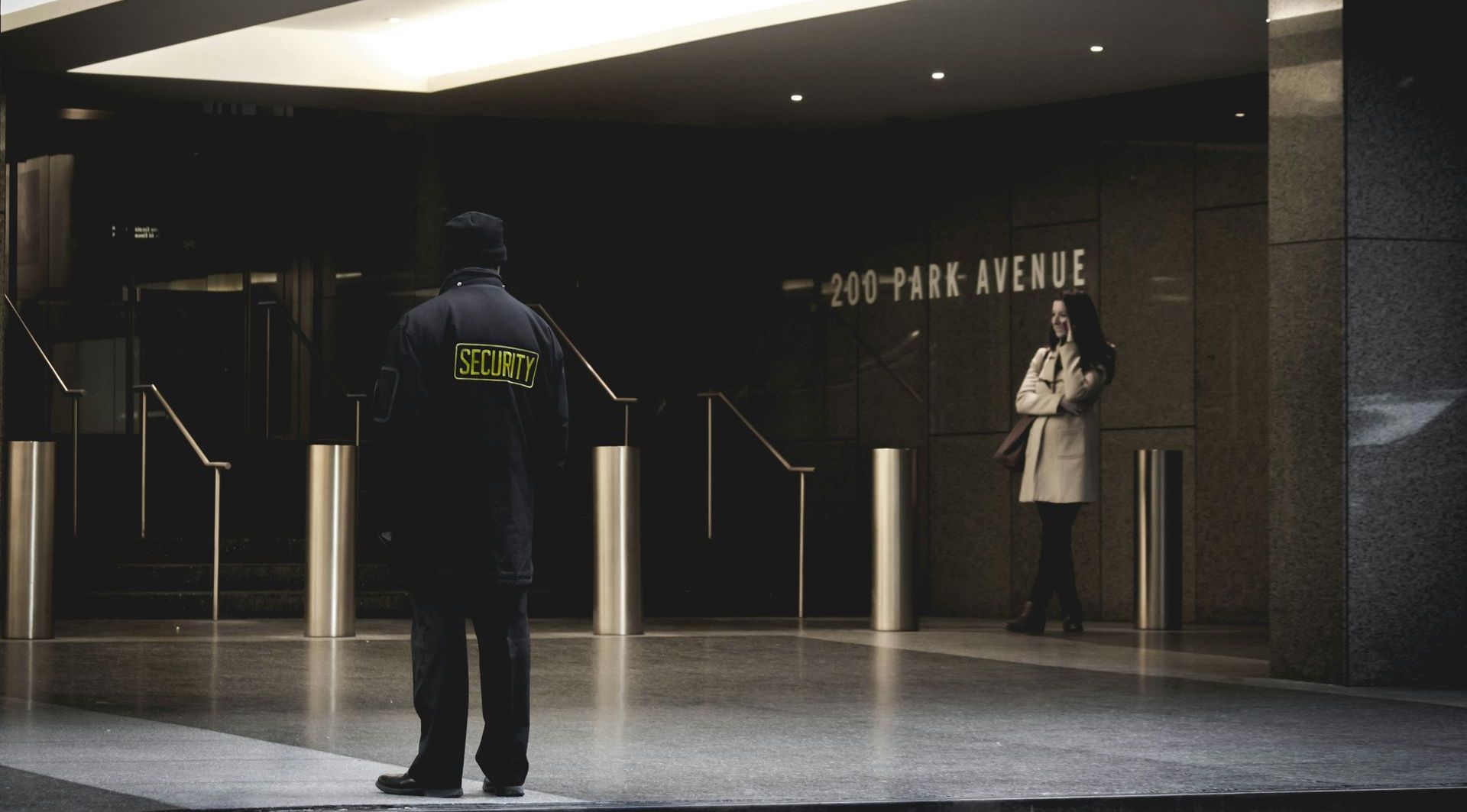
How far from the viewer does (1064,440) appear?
519 inches

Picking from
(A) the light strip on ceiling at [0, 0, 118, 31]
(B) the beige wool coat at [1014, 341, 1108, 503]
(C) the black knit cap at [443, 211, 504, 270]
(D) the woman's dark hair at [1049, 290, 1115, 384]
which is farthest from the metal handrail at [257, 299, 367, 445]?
(C) the black knit cap at [443, 211, 504, 270]

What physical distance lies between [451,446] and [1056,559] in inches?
304

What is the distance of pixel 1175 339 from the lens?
15.3 metres

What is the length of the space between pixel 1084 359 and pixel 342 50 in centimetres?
654

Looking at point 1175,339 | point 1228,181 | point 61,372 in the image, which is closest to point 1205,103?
point 1228,181

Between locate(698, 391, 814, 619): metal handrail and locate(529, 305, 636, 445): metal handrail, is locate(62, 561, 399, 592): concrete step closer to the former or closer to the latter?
locate(529, 305, 636, 445): metal handrail

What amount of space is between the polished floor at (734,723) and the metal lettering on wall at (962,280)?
4.46 m

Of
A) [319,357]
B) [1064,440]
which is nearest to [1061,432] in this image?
[1064,440]

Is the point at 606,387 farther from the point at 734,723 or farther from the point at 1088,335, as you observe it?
the point at 734,723

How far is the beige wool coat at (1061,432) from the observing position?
514 inches

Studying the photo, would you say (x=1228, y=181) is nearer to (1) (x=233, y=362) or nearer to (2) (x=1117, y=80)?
(2) (x=1117, y=80)

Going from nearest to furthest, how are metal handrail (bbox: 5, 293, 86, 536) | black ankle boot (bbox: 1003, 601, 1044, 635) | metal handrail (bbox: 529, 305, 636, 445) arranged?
black ankle boot (bbox: 1003, 601, 1044, 635) → metal handrail (bbox: 5, 293, 86, 536) → metal handrail (bbox: 529, 305, 636, 445)

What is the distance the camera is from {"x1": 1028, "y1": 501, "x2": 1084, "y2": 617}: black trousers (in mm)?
13078

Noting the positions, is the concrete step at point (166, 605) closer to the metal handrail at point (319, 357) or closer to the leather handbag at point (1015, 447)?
the metal handrail at point (319, 357)
